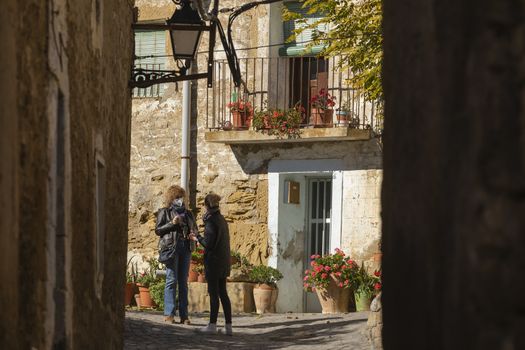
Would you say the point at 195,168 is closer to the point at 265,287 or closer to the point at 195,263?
the point at 195,263

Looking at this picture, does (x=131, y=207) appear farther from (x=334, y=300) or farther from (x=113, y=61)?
(x=113, y=61)

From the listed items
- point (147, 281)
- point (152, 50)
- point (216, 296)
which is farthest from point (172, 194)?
point (152, 50)

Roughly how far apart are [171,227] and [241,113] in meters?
6.21

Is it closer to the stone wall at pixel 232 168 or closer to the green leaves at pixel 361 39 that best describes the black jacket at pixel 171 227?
the green leaves at pixel 361 39

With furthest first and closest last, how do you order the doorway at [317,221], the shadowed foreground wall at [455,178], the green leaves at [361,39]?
the doorway at [317,221] < the green leaves at [361,39] < the shadowed foreground wall at [455,178]

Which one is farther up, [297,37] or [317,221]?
[297,37]

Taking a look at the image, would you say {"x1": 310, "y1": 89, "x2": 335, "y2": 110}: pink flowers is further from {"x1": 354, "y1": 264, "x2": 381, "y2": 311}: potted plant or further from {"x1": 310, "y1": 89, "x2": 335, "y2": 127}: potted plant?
{"x1": 354, "y1": 264, "x2": 381, "y2": 311}: potted plant

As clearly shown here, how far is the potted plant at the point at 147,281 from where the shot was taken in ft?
67.5

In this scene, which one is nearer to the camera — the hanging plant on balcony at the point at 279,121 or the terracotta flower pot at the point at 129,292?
the terracotta flower pot at the point at 129,292

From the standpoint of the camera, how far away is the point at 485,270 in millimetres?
4117

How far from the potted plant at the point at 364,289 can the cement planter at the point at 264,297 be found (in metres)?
1.29

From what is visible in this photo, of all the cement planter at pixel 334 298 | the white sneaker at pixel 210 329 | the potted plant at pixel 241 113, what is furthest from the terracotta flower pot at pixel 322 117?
the white sneaker at pixel 210 329

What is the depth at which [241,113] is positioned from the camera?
22406 millimetres

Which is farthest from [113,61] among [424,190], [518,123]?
[518,123]
